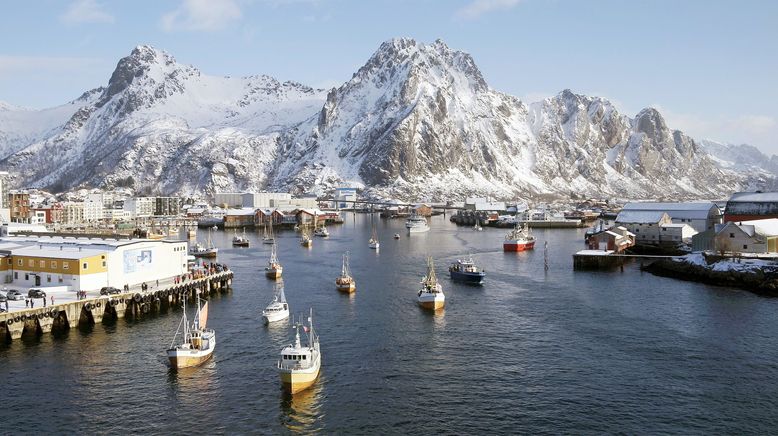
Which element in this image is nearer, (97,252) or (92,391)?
(92,391)

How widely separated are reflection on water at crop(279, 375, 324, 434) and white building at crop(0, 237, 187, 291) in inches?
1313

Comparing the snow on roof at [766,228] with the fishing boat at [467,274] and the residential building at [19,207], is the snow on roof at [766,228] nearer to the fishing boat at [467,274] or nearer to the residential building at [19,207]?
the fishing boat at [467,274]

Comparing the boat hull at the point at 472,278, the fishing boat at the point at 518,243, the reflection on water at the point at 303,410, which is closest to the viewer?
the reflection on water at the point at 303,410

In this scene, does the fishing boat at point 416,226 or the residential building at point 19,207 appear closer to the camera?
→ the residential building at point 19,207

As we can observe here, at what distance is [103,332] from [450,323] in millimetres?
31021

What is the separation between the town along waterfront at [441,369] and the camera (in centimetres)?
3781

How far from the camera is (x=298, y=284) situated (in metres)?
85.1

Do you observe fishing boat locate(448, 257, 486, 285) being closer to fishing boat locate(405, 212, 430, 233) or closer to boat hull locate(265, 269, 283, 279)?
boat hull locate(265, 269, 283, 279)

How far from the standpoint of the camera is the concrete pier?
54.1m

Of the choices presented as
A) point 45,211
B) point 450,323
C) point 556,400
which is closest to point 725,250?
point 450,323

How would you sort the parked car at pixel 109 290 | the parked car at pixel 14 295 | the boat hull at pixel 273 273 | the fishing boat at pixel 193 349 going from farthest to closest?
the boat hull at pixel 273 273 < the parked car at pixel 109 290 < the parked car at pixel 14 295 < the fishing boat at pixel 193 349

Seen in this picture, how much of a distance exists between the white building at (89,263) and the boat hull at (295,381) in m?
32.9

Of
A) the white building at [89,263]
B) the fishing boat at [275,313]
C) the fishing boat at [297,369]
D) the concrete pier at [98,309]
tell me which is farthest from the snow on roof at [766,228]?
the white building at [89,263]

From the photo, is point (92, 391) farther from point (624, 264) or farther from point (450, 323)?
point (624, 264)
